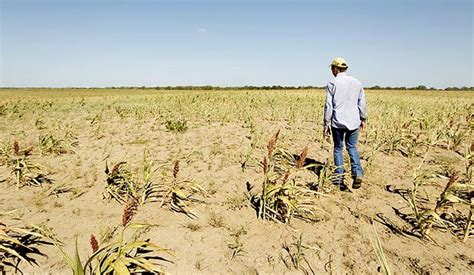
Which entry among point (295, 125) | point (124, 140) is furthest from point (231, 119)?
point (124, 140)

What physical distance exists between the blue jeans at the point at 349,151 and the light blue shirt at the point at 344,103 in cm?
13

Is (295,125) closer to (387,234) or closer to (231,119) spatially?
(231,119)

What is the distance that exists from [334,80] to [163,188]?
9.95ft

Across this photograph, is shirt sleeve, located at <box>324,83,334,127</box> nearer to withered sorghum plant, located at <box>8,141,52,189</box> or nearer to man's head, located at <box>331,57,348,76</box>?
man's head, located at <box>331,57,348,76</box>

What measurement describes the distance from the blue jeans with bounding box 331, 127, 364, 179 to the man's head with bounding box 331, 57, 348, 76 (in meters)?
0.91

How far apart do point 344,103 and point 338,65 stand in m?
0.60

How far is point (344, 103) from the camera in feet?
15.7

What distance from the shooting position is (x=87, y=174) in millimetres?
5008

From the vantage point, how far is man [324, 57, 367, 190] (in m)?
4.74

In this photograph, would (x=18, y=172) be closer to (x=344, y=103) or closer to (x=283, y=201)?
(x=283, y=201)

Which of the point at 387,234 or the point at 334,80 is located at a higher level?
the point at 334,80

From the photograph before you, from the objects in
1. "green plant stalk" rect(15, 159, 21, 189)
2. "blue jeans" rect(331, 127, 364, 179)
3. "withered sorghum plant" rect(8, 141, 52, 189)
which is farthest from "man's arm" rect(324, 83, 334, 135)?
"green plant stalk" rect(15, 159, 21, 189)

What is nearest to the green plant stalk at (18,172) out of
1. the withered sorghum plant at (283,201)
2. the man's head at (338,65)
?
the withered sorghum plant at (283,201)

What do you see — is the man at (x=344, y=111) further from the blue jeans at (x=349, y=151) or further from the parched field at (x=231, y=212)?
the parched field at (x=231, y=212)
